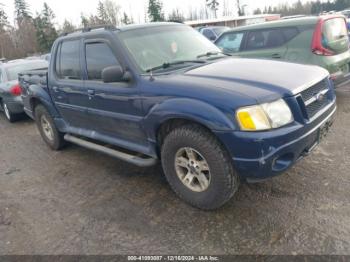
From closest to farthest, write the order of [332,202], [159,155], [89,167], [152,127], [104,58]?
[332,202] → [152,127] → [159,155] → [104,58] → [89,167]

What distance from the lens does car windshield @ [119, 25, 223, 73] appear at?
363 centimetres

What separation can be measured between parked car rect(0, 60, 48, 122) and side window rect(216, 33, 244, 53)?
15.0 ft

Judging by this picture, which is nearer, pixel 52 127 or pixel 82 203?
pixel 82 203

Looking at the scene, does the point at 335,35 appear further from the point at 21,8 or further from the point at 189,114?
the point at 21,8

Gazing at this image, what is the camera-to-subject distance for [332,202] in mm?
3160

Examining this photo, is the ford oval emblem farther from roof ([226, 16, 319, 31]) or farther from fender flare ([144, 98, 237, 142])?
roof ([226, 16, 319, 31])

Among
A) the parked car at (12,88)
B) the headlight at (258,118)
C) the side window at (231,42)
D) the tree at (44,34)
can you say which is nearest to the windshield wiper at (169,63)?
the headlight at (258,118)

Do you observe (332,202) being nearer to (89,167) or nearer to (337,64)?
(89,167)

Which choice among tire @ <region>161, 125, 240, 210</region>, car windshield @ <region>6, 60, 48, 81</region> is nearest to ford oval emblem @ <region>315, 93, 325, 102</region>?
tire @ <region>161, 125, 240, 210</region>

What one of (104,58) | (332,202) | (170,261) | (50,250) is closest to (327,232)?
(332,202)

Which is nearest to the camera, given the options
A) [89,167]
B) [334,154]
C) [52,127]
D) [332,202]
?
[332,202]

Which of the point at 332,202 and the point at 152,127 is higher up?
the point at 152,127

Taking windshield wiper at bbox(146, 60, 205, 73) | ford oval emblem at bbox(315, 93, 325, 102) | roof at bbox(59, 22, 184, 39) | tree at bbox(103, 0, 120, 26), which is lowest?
ford oval emblem at bbox(315, 93, 325, 102)

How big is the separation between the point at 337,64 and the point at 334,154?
2.60m
